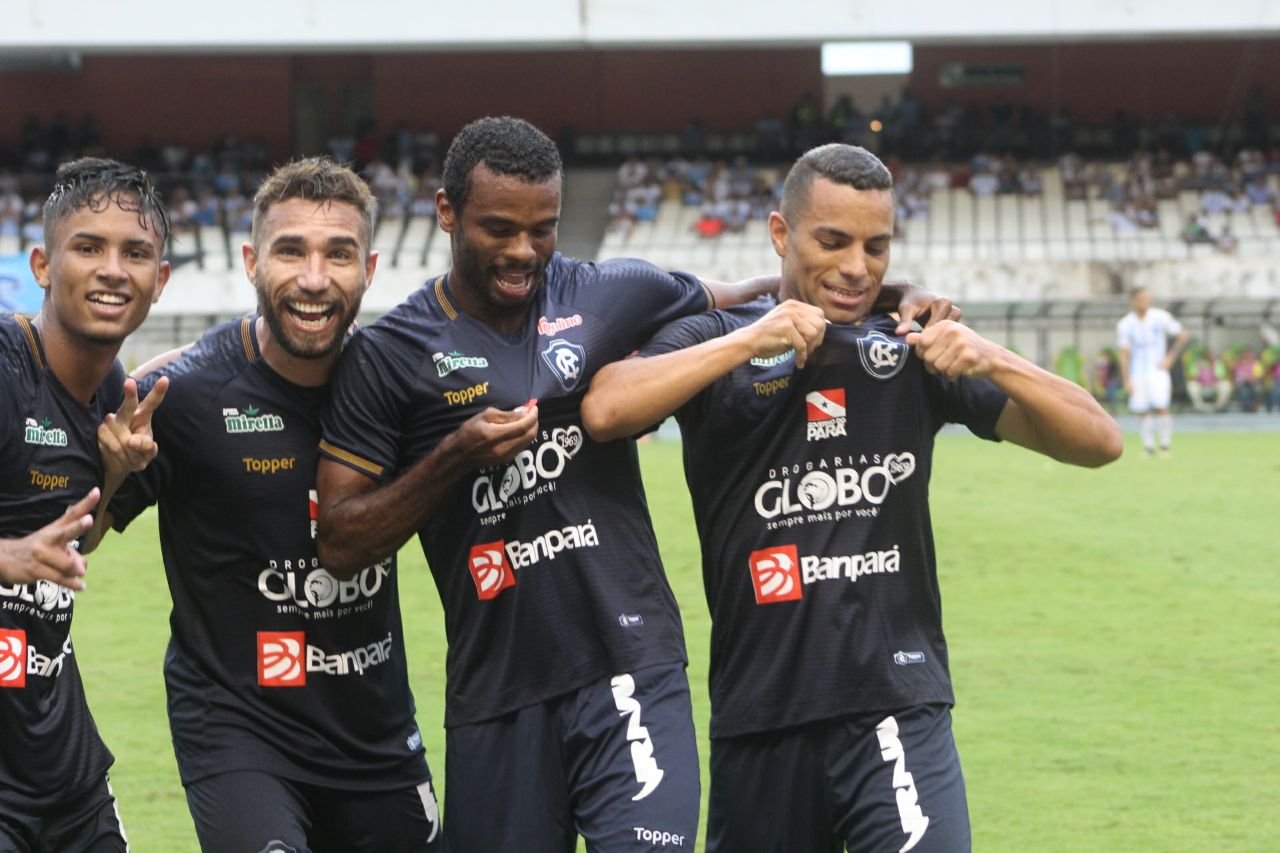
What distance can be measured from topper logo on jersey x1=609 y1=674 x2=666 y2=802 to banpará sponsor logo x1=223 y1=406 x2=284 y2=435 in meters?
1.16

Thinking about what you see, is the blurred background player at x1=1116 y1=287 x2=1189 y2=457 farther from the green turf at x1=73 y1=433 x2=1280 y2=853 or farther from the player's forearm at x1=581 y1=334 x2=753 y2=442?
the player's forearm at x1=581 y1=334 x2=753 y2=442

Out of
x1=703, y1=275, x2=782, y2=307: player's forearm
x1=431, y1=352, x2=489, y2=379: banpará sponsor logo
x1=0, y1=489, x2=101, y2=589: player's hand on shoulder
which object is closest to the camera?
x1=0, y1=489, x2=101, y2=589: player's hand on shoulder

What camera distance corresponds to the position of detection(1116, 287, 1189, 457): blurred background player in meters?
23.7

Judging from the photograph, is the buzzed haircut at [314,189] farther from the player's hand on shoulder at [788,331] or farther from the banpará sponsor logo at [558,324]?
the player's hand on shoulder at [788,331]

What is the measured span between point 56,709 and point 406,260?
1336 inches

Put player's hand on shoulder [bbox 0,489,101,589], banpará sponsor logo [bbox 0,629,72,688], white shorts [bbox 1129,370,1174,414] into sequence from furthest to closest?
white shorts [bbox 1129,370,1174,414]
banpará sponsor logo [bbox 0,629,72,688]
player's hand on shoulder [bbox 0,489,101,589]

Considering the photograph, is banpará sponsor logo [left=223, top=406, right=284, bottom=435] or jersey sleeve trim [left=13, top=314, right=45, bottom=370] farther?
banpará sponsor logo [left=223, top=406, right=284, bottom=435]

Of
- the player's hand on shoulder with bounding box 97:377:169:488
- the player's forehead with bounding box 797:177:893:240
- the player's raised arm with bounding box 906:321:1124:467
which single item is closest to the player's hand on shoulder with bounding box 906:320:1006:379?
the player's raised arm with bounding box 906:321:1124:467

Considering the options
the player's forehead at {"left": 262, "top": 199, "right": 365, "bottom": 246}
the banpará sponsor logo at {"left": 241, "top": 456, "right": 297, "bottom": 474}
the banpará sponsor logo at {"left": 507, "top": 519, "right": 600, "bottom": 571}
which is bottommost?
the banpará sponsor logo at {"left": 507, "top": 519, "right": 600, "bottom": 571}

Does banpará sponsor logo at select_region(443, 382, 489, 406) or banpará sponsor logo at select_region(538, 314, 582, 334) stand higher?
banpará sponsor logo at select_region(538, 314, 582, 334)

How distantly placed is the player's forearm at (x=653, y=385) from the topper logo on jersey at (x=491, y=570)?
394 mm

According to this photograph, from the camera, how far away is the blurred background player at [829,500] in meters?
4.38

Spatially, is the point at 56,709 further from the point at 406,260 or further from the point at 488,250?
the point at 406,260

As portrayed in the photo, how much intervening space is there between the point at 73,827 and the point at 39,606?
57 cm
